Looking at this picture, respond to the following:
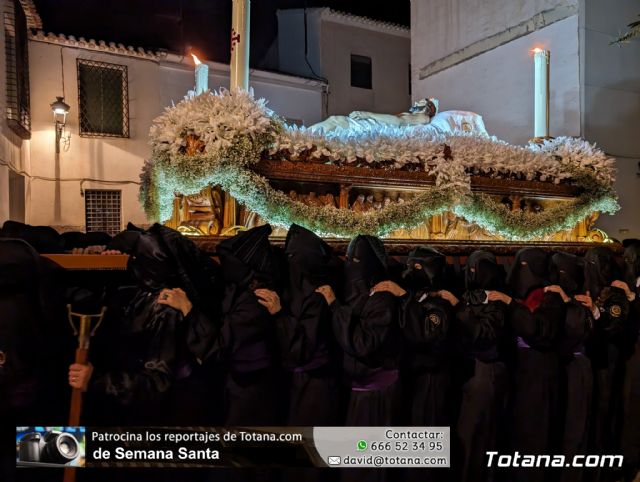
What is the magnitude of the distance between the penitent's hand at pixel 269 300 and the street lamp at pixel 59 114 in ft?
24.1

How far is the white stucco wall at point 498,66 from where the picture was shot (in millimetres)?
4371

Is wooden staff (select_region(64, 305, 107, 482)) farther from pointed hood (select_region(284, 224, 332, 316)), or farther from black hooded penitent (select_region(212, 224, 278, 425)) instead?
pointed hood (select_region(284, 224, 332, 316))

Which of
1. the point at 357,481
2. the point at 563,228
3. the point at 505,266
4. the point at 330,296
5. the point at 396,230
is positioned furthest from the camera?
the point at 563,228

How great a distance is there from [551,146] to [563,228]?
0.66m

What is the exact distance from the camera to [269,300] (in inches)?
83.0

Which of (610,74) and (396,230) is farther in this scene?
(610,74)

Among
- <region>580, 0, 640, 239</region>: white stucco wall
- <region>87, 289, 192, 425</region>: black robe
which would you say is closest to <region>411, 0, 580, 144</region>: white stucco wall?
<region>580, 0, 640, 239</region>: white stucco wall

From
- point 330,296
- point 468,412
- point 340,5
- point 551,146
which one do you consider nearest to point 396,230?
point 330,296

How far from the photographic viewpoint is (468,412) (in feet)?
7.96

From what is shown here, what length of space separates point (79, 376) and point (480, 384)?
190 cm

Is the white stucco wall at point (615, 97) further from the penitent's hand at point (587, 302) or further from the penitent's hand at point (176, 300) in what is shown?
the penitent's hand at point (176, 300)

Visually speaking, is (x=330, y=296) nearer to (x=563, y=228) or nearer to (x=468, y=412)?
(x=468, y=412)

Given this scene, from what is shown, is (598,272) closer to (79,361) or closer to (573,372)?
(573,372)

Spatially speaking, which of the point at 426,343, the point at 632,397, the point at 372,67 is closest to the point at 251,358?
the point at 426,343
